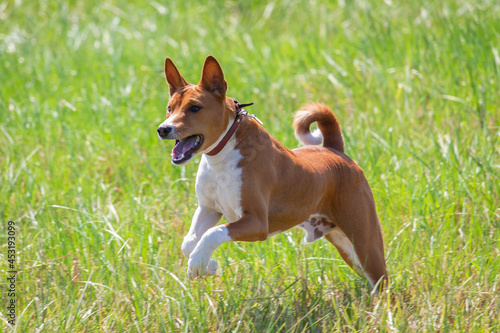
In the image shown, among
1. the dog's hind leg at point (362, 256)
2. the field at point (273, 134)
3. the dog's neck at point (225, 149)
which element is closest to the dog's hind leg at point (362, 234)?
the dog's hind leg at point (362, 256)

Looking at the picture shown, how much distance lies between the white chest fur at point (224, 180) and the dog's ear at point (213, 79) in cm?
30

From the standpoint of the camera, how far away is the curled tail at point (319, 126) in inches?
178

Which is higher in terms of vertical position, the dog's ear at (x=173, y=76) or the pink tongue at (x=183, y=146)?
the dog's ear at (x=173, y=76)

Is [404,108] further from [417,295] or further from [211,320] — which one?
[211,320]

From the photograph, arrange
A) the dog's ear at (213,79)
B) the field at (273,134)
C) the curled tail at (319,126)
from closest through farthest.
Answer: the dog's ear at (213,79)
the field at (273,134)
the curled tail at (319,126)

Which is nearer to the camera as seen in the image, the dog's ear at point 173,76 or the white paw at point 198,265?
the white paw at point 198,265

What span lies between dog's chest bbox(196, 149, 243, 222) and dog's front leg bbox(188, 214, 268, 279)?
0.46 feet

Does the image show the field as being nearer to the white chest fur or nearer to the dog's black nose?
the white chest fur

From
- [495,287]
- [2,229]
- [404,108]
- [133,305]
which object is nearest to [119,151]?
[2,229]

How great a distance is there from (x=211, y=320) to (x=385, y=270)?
1261 mm

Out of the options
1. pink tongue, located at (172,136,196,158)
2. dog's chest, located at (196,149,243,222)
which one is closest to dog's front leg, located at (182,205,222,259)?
dog's chest, located at (196,149,243,222)

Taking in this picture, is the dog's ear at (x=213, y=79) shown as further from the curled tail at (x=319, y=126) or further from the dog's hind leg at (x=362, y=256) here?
the dog's hind leg at (x=362, y=256)

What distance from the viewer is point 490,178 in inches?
218

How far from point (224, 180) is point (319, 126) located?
1.06 meters
